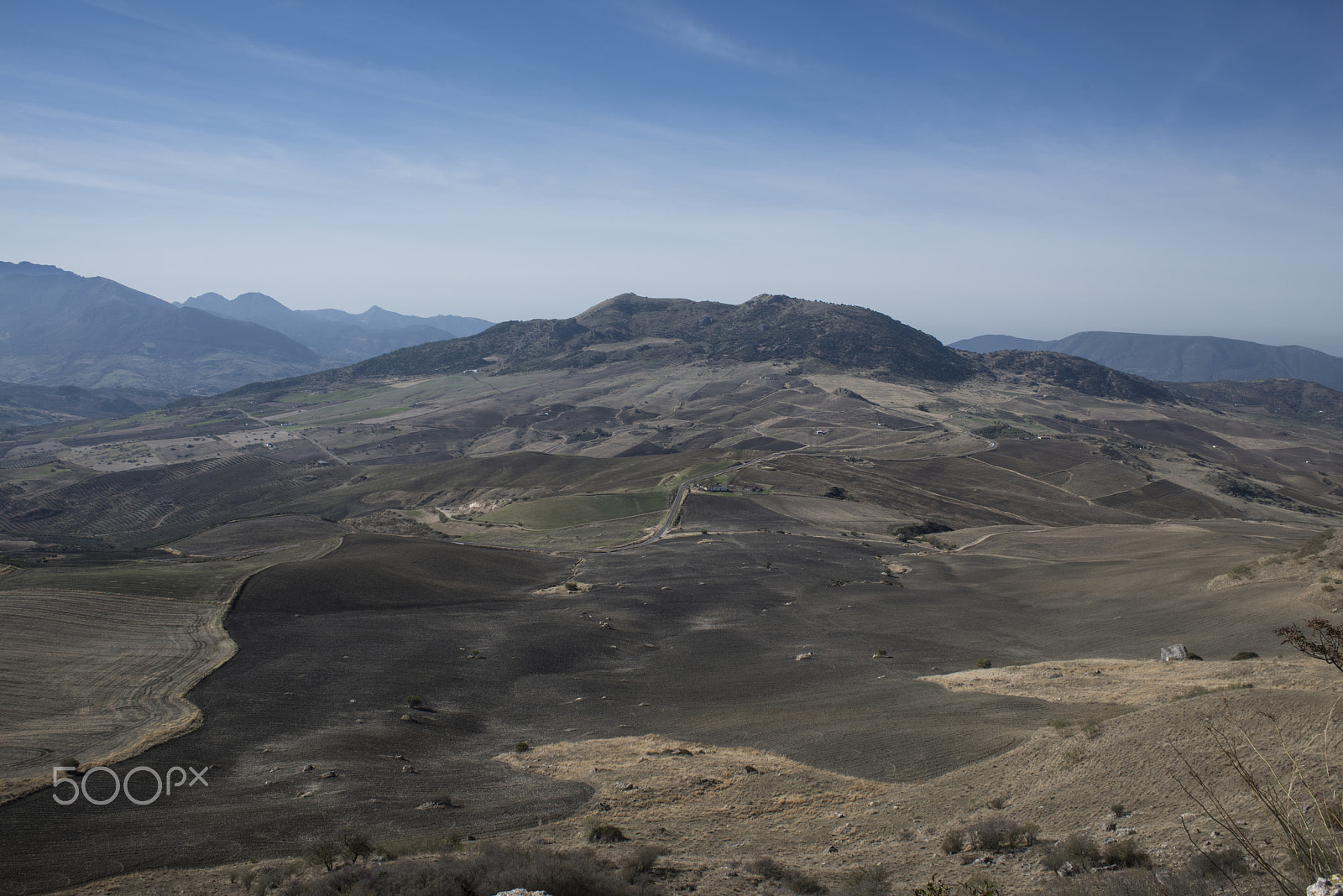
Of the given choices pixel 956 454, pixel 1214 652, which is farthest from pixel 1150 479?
pixel 1214 652

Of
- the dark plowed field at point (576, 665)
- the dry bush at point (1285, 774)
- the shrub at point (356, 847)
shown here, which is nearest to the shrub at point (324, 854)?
the shrub at point (356, 847)

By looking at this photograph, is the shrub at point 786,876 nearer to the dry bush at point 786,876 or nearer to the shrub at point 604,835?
the dry bush at point 786,876

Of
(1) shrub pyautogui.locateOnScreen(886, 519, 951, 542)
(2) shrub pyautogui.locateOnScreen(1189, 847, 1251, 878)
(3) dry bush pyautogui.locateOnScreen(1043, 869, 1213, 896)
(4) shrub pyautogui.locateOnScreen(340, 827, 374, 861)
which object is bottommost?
(1) shrub pyautogui.locateOnScreen(886, 519, 951, 542)

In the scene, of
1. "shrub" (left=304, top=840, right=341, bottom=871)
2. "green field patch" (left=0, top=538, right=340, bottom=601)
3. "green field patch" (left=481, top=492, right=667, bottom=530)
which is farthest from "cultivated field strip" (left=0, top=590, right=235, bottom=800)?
"green field patch" (left=481, top=492, right=667, bottom=530)

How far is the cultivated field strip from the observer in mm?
25016

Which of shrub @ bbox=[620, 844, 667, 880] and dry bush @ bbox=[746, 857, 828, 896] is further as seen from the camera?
shrub @ bbox=[620, 844, 667, 880]

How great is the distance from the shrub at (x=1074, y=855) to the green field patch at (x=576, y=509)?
84548 mm

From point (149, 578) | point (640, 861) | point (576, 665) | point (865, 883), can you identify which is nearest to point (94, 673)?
point (149, 578)

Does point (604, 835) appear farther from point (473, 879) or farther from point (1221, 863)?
point (1221, 863)

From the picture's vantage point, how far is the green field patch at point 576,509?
99.6 metres

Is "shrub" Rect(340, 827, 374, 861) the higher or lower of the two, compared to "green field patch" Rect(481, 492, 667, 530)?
higher

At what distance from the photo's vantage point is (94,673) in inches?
1307

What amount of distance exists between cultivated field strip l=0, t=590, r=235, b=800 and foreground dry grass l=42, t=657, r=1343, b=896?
38.3 ft

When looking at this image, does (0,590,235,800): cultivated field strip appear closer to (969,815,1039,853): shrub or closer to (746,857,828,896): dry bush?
(746,857,828,896): dry bush
